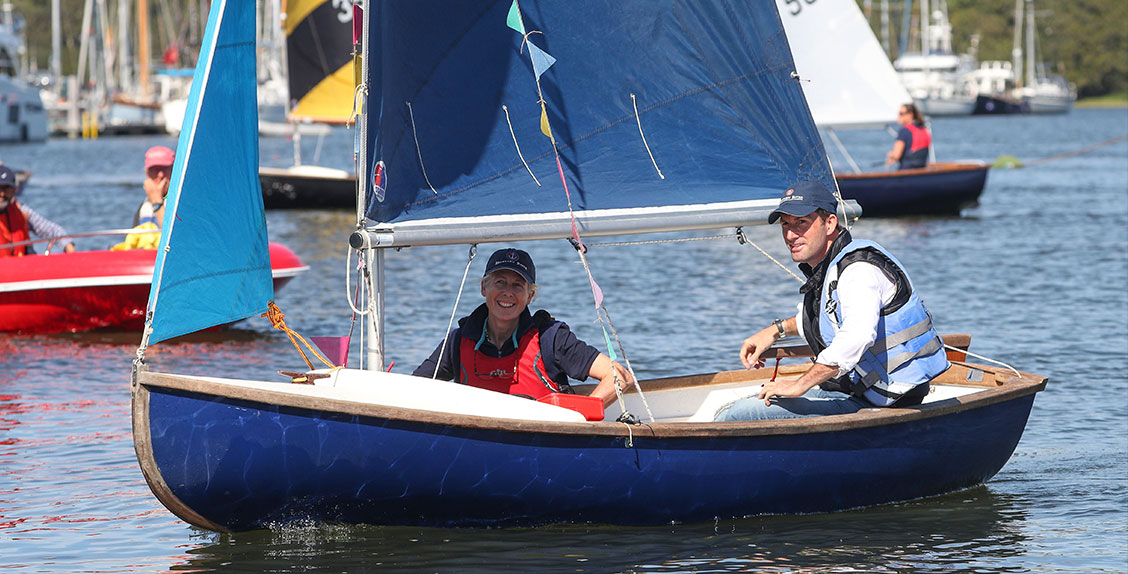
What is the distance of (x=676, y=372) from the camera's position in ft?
40.8

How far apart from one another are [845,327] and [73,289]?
9054mm

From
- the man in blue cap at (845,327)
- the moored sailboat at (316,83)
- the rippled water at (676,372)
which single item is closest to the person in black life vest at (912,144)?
the rippled water at (676,372)

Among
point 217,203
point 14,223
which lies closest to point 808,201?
point 217,203

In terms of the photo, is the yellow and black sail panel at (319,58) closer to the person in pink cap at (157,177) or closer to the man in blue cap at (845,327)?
the person in pink cap at (157,177)

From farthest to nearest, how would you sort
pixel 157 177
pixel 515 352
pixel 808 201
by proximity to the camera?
pixel 157 177 < pixel 515 352 < pixel 808 201

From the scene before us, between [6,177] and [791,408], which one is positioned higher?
[6,177]

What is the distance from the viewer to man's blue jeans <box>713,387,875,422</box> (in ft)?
25.1

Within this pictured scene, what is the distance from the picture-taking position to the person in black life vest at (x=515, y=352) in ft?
25.1

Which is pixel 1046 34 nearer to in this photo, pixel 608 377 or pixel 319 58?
pixel 319 58

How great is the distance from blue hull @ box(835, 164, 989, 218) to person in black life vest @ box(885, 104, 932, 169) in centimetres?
22

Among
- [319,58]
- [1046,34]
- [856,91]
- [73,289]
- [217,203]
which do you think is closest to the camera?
[217,203]

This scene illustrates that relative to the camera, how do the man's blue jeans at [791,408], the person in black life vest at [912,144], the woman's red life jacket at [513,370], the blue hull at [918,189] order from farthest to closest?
the blue hull at [918,189], the person in black life vest at [912,144], the woman's red life jacket at [513,370], the man's blue jeans at [791,408]

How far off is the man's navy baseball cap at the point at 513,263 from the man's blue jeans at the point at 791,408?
1173 millimetres

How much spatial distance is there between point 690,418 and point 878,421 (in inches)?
64.5
